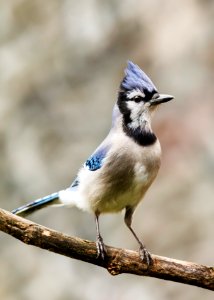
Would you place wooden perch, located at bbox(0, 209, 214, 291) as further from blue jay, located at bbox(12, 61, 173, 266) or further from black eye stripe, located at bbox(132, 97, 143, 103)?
black eye stripe, located at bbox(132, 97, 143, 103)

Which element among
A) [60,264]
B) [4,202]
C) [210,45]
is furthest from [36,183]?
[210,45]

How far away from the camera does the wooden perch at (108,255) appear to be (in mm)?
2158

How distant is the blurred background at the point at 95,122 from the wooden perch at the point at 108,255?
187 cm

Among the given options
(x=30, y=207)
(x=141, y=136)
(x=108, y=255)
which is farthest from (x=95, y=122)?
(x=108, y=255)

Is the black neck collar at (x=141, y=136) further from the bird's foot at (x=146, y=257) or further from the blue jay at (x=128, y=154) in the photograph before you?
the bird's foot at (x=146, y=257)

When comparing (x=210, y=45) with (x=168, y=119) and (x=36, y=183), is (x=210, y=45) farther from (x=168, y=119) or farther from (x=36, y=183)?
(x=36, y=183)

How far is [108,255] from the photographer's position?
89.0 inches

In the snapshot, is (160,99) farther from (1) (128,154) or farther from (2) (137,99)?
(1) (128,154)

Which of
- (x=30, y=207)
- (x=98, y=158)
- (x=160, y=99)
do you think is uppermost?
(x=160, y=99)

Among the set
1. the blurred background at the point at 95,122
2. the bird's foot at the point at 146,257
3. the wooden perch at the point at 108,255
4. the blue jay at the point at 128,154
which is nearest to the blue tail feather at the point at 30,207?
the blue jay at the point at 128,154

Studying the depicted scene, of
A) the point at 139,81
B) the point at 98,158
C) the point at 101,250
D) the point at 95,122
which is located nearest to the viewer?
the point at 101,250

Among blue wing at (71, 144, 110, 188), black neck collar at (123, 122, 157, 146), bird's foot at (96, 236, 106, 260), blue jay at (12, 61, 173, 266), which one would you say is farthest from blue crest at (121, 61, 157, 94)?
bird's foot at (96, 236, 106, 260)

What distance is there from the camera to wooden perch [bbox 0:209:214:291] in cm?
216

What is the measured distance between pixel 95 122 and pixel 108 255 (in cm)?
235
